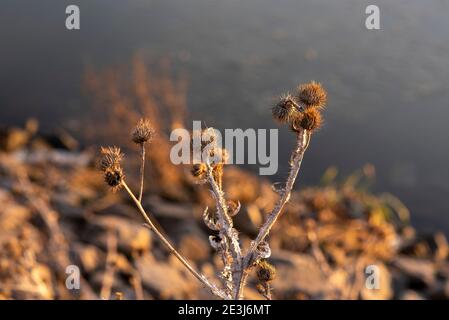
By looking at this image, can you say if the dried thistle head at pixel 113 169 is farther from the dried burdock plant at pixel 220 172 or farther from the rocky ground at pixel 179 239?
the rocky ground at pixel 179 239

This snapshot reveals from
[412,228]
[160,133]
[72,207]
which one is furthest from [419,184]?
[72,207]

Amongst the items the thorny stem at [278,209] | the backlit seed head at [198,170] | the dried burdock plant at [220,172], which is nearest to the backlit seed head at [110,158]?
the dried burdock plant at [220,172]

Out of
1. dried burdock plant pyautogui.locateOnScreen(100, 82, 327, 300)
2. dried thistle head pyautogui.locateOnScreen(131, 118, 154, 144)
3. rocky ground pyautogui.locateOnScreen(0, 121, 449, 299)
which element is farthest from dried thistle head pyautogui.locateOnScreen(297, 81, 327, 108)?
rocky ground pyautogui.locateOnScreen(0, 121, 449, 299)

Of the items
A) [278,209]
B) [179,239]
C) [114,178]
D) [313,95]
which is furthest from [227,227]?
[179,239]

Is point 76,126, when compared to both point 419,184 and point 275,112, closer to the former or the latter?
point 419,184


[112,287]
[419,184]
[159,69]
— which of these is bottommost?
[112,287]

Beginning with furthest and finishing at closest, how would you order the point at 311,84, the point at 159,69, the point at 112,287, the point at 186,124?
the point at 159,69 < the point at 186,124 < the point at 112,287 < the point at 311,84

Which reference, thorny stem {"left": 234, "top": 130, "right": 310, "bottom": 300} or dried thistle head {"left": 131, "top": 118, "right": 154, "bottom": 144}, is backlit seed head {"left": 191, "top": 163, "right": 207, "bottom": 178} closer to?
dried thistle head {"left": 131, "top": 118, "right": 154, "bottom": 144}

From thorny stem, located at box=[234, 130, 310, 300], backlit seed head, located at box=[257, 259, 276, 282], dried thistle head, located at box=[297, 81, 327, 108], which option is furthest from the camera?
backlit seed head, located at box=[257, 259, 276, 282]
